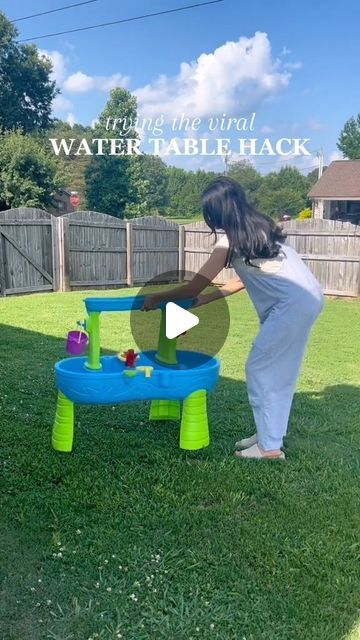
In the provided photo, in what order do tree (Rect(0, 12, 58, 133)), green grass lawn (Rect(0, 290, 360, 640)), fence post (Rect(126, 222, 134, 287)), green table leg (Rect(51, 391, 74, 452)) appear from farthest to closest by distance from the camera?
tree (Rect(0, 12, 58, 133))
fence post (Rect(126, 222, 134, 287))
green table leg (Rect(51, 391, 74, 452))
green grass lawn (Rect(0, 290, 360, 640))

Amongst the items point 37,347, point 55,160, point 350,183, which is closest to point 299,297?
point 37,347

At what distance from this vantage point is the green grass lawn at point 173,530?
1919mm

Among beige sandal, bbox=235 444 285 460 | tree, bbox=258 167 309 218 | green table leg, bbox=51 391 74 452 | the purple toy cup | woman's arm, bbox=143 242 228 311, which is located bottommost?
beige sandal, bbox=235 444 285 460

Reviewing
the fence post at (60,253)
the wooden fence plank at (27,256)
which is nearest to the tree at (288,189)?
the fence post at (60,253)

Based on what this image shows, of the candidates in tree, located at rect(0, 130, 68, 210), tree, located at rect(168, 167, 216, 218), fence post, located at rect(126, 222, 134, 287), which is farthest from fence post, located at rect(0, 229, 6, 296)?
tree, located at rect(168, 167, 216, 218)

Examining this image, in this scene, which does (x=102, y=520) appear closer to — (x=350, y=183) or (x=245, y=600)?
(x=245, y=600)

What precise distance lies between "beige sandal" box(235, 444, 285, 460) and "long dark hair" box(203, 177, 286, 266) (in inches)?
42.8

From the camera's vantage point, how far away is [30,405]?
4.06 metres

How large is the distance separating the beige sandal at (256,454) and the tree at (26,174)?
2311 cm

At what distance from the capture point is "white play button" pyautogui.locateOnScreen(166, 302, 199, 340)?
3.05 metres

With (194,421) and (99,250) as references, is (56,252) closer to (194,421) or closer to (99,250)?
(99,250)

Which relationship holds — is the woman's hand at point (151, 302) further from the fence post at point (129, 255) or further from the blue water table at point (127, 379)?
the fence post at point (129, 255)

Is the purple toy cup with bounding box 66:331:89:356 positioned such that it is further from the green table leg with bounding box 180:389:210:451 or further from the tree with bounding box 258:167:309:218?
the tree with bounding box 258:167:309:218

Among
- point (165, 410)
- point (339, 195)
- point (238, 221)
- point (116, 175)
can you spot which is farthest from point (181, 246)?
point (116, 175)
